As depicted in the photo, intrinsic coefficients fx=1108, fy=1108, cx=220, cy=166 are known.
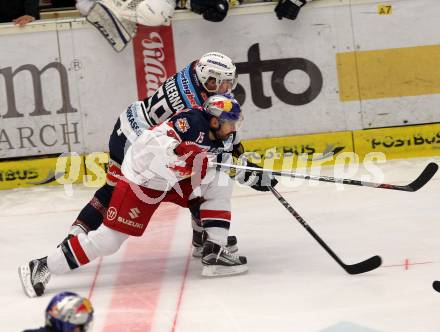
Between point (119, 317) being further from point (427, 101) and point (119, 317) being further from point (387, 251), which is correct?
point (427, 101)

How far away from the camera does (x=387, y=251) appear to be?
5668 mm

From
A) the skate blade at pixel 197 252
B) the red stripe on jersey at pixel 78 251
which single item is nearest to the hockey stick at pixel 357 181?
the skate blade at pixel 197 252

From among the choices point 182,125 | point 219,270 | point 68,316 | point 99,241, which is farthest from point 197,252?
point 68,316

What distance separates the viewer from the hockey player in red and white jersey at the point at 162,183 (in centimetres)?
521

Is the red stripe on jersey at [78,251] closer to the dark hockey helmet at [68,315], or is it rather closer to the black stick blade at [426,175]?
the black stick blade at [426,175]

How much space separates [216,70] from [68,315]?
262cm

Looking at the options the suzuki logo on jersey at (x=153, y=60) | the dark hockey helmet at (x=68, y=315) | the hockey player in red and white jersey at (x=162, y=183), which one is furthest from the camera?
the suzuki logo on jersey at (x=153, y=60)

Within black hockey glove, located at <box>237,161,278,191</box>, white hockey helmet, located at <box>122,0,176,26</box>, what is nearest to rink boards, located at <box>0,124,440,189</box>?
white hockey helmet, located at <box>122,0,176,26</box>

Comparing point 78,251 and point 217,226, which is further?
point 217,226

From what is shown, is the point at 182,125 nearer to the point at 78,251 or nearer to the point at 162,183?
the point at 162,183

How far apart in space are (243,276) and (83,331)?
7.16 ft

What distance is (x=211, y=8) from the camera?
725cm

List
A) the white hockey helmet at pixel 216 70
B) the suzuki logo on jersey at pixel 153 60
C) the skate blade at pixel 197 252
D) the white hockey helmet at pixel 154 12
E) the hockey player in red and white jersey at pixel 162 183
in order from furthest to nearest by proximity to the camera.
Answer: the suzuki logo on jersey at pixel 153 60 → the white hockey helmet at pixel 154 12 → the skate blade at pixel 197 252 → the white hockey helmet at pixel 216 70 → the hockey player in red and white jersey at pixel 162 183

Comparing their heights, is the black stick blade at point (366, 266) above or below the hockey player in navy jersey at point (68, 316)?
below
